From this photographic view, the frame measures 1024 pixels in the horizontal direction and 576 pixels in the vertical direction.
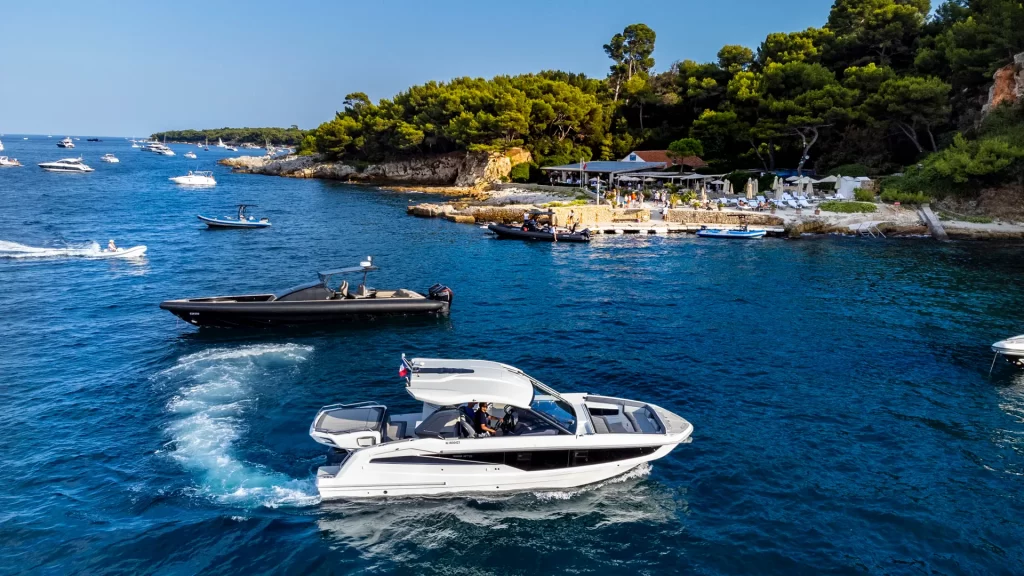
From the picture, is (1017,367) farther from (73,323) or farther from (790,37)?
(790,37)

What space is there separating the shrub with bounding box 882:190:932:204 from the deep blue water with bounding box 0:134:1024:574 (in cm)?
1367

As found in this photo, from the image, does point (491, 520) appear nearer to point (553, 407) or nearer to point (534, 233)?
point (553, 407)

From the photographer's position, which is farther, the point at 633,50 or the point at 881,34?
the point at 633,50

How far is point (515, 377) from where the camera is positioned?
13758 millimetres

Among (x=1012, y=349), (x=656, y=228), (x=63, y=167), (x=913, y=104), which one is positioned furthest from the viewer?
(x=63, y=167)

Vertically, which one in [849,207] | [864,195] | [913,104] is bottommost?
[849,207]

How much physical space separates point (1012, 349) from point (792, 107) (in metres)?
47.7

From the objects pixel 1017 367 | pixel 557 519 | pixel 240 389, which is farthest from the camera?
pixel 1017 367

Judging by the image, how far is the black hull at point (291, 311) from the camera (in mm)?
23688

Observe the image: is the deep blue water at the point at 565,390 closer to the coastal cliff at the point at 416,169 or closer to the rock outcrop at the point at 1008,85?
the rock outcrop at the point at 1008,85

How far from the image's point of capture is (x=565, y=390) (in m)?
18.6

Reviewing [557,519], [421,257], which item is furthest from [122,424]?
[421,257]

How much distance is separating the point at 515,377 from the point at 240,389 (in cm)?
973

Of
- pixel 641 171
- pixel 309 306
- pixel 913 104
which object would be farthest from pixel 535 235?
pixel 913 104
